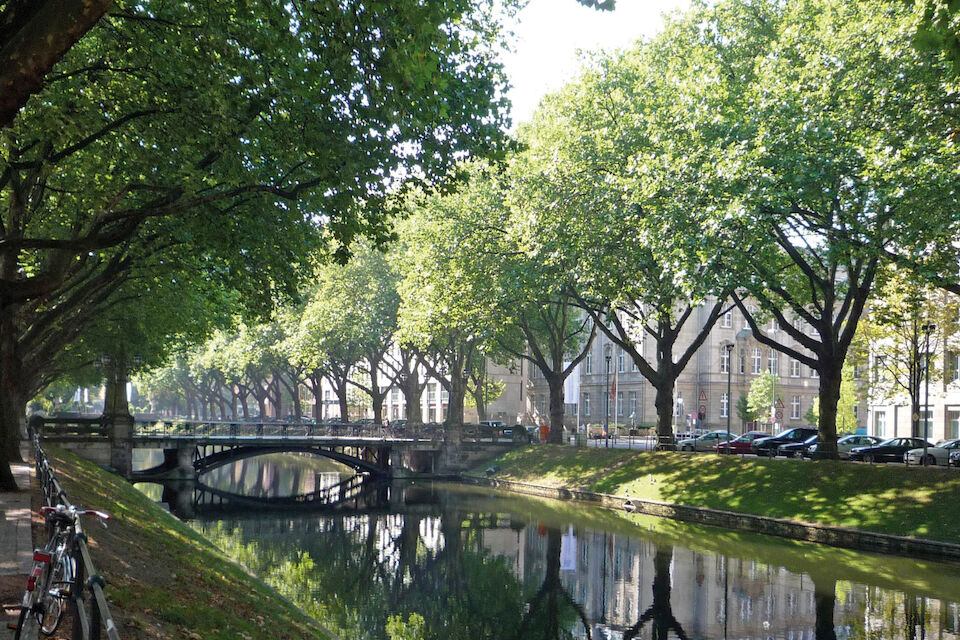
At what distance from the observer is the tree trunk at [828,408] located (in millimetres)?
32250

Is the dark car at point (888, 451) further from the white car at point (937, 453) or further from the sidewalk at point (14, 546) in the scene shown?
the sidewalk at point (14, 546)

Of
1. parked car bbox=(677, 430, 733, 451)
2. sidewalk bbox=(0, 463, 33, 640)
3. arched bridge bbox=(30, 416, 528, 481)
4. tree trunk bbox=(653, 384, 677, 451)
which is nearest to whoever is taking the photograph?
sidewalk bbox=(0, 463, 33, 640)

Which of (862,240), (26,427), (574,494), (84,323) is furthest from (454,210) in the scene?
(26,427)

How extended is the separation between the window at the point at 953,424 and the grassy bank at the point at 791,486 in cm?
2437

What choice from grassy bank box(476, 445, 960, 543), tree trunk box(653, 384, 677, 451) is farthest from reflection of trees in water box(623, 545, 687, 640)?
tree trunk box(653, 384, 677, 451)

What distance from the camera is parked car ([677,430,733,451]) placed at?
46219mm

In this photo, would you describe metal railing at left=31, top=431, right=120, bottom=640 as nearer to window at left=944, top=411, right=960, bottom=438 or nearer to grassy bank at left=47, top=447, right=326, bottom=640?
grassy bank at left=47, top=447, right=326, bottom=640

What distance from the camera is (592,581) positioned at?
77.3ft

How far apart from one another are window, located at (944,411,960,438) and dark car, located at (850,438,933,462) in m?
15.5

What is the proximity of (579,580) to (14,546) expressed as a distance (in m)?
15.6

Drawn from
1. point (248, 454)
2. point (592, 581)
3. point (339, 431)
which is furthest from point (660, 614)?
point (339, 431)

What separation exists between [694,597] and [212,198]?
1522 cm

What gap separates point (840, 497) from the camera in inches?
1196

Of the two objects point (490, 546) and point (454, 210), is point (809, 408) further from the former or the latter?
point (490, 546)
